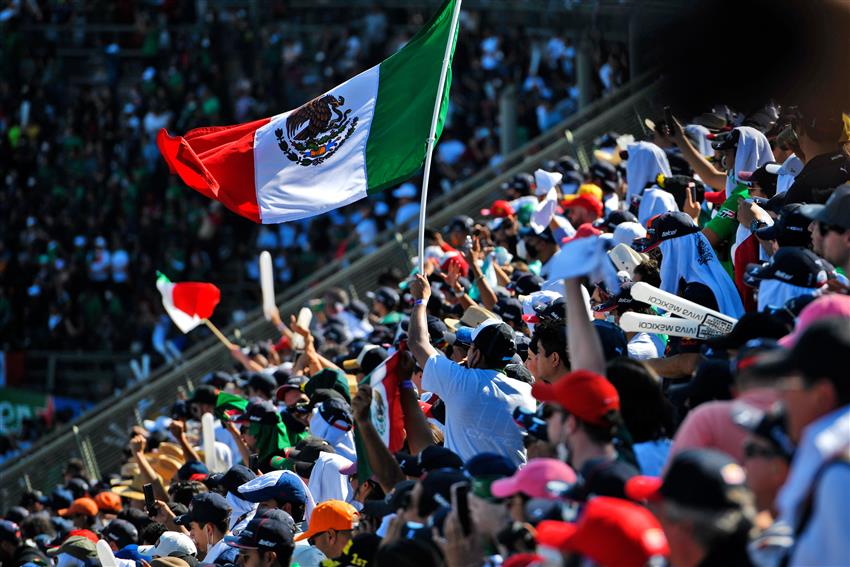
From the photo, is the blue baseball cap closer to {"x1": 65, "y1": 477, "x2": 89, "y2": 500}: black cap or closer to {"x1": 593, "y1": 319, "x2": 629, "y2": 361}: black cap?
{"x1": 593, "y1": 319, "x2": 629, "y2": 361}: black cap

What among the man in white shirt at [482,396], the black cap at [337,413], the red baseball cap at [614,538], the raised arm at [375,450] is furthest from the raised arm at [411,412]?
the red baseball cap at [614,538]

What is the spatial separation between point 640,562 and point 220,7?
80.5 feet

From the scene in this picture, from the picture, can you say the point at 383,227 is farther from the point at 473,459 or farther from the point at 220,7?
the point at 473,459

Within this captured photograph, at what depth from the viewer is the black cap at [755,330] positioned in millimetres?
5371

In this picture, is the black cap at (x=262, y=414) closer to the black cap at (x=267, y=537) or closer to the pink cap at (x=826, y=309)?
the black cap at (x=267, y=537)

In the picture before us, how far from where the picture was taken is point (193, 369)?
1767 cm

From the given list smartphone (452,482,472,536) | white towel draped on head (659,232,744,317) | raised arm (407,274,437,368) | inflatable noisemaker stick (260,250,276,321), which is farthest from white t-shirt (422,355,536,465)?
inflatable noisemaker stick (260,250,276,321)

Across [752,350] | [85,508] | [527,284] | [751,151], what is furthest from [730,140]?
[85,508]

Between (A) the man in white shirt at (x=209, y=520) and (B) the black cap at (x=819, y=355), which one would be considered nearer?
(B) the black cap at (x=819, y=355)

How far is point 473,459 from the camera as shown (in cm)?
530

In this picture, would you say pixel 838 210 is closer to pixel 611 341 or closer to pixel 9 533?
pixel 611 341

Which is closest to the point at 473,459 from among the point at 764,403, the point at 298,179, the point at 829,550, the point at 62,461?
the point at 764,403

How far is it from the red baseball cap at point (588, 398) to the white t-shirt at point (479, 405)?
1551 millimetres

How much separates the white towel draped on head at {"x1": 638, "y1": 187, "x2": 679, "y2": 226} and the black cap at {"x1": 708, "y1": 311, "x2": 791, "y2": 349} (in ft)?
14.1
